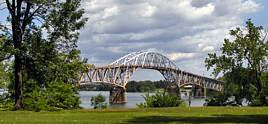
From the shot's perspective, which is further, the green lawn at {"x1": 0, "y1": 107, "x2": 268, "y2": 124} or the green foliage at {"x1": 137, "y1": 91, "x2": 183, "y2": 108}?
the green foliage at {"x1": 137, "y1": 91, "x2": 183, "y2": 108}

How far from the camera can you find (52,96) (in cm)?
4409

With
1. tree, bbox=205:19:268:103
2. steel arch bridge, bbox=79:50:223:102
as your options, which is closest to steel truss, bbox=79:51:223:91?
steel arch bridge, bbox=79:50:223:102

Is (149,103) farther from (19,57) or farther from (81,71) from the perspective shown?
(19,57)

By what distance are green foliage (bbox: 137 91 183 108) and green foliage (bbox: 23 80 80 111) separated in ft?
20.1

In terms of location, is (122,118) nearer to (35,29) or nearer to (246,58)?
(35,29)

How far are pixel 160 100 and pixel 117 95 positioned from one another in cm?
8640

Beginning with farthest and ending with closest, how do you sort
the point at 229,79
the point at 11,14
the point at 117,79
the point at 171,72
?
the point at 171,72
the point at 117,79
the point at 229,79
the point at 11,14

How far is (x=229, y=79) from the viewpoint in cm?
6144

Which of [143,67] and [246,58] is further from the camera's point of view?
[143,67]

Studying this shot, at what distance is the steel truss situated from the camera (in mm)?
133250

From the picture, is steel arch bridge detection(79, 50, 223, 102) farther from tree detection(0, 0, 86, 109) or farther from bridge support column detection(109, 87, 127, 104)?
tree detection(0, 0, 86, 109)

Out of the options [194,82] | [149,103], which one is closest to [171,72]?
[194,82]

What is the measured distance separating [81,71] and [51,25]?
4.31m

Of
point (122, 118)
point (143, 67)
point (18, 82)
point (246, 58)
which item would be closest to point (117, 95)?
point (143, 67)
